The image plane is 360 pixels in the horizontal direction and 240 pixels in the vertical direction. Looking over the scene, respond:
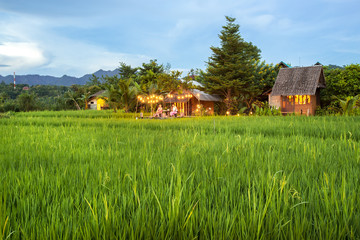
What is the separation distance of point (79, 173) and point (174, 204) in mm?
1170

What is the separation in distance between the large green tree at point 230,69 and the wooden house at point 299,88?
256cm

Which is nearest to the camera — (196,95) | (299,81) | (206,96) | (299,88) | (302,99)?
(299,88)

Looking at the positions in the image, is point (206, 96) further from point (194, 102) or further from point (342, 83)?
point (342, 83)

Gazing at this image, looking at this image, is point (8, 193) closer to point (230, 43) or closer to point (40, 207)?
point (40, 207)

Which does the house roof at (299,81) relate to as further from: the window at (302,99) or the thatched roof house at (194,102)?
the thatched roof house at (194,102)

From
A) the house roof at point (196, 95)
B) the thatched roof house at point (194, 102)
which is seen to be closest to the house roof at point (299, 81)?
the house roof at point (196, 95)

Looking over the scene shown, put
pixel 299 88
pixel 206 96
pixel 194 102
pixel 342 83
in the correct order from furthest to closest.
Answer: pixel 194 102 < pixel 206 96 < pixel 299 88 < pixel 342 83

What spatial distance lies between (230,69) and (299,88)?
19.3 feet

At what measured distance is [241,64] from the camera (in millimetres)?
21266

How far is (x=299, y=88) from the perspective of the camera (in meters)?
19.6

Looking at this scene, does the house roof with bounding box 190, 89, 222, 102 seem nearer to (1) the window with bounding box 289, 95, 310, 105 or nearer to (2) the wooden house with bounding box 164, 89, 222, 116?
(2) the wooden house with bounding box 164, 89, 222, 116

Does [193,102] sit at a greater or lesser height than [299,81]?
lesser

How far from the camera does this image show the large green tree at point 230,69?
2164 cm

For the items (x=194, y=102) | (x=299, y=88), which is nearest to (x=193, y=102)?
(x=194, y=102)
